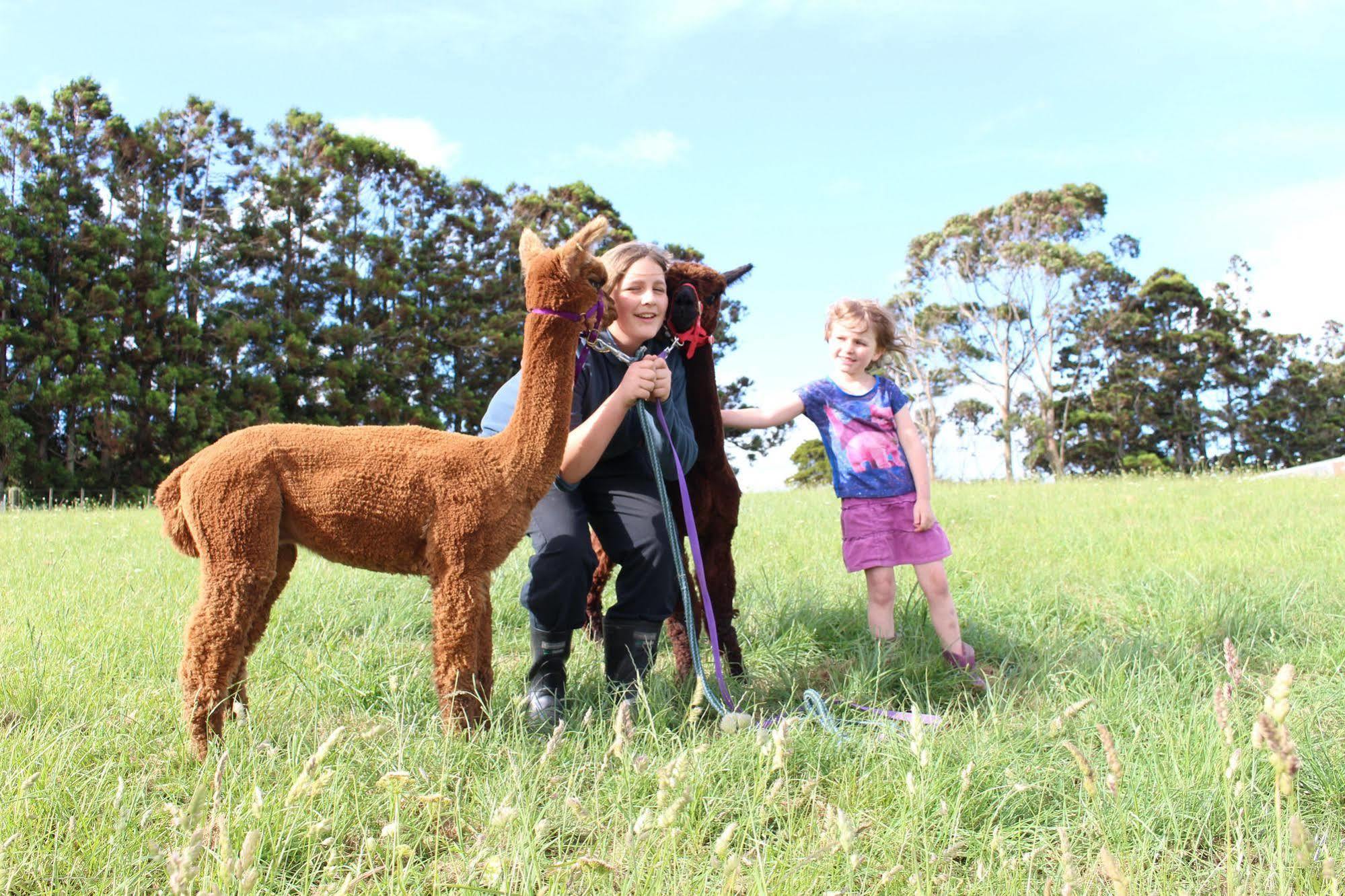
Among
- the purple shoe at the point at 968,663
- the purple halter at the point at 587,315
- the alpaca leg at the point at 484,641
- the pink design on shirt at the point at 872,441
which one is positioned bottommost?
the purple shoe at the point at 968,663

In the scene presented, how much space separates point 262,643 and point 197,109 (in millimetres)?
18561

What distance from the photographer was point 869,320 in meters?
3.88

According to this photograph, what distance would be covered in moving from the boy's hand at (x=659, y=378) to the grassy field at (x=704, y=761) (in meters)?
0.99

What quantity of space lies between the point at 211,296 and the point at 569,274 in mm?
18613

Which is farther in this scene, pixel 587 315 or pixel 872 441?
pixel 872 441

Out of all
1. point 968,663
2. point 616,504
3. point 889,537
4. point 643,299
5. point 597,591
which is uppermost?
point 643,299

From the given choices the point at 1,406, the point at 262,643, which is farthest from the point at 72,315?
the point at 262,643

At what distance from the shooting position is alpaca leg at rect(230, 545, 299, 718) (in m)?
2.64

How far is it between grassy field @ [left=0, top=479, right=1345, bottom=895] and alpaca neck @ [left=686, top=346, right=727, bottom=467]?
0.91 m

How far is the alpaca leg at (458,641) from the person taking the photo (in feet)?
8.29

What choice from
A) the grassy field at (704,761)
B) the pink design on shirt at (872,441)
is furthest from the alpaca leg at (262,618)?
the pink design on shirt at (872,441)

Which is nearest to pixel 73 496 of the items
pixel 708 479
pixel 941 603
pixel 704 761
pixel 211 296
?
pixel 211 296

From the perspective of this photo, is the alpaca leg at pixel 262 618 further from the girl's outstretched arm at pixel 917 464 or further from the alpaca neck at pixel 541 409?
the girl's outstretched arm at pixel 917 464

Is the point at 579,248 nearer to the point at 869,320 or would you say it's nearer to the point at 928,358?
the point at 869,320
